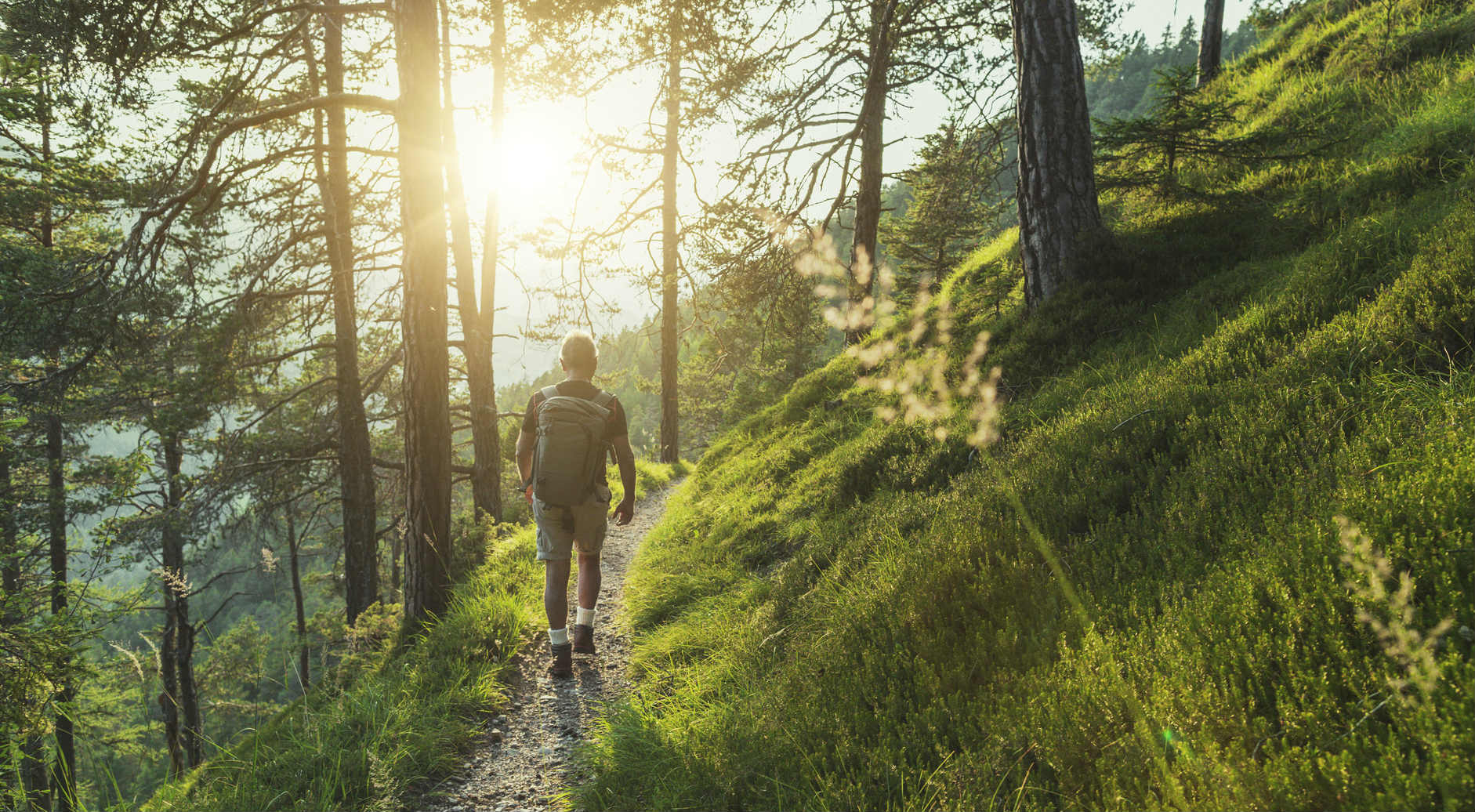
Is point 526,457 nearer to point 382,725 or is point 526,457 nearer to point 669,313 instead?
point 382,725

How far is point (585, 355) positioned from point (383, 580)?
3565 centimetres

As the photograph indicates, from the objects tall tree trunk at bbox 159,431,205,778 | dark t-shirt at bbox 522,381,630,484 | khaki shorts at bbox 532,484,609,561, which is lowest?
tall tree trunk at bbox 159,431,205,778

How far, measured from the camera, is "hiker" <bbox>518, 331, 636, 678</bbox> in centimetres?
468

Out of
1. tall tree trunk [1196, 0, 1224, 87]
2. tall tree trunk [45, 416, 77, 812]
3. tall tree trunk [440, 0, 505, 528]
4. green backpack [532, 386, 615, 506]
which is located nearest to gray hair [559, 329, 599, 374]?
green backpack [532, 386, 615, 506]

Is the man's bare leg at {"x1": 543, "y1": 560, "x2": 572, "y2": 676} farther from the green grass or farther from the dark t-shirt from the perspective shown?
the dark t-shirt

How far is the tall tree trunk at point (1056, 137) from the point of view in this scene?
5.70 metres

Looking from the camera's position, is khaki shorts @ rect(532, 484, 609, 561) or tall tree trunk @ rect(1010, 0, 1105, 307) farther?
tall tree trunk @ rect(1010, 0, 1105, 307)

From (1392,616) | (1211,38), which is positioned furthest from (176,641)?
(1211,38)

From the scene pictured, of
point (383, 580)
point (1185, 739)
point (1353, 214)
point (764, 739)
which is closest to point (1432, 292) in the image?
point (1353, 214)

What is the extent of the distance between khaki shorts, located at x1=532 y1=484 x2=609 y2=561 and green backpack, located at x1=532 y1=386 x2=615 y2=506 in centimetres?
11

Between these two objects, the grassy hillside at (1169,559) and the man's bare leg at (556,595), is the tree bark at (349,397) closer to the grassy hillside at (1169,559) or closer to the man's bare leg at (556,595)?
the grassy hillside at (1169,559)

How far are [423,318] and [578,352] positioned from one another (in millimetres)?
2169

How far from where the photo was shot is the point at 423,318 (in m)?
6.01

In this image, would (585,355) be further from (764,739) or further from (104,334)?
(104,334)
